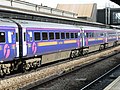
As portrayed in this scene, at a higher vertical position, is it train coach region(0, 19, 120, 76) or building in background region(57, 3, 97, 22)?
building in background region(57, 3, 97, 22)

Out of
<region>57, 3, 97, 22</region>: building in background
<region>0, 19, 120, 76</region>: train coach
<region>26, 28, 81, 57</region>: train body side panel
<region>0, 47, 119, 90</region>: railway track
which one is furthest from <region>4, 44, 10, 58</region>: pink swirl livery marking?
<region>57, 3, 97, 22</region>: building in background

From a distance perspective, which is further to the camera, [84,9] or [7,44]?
[84,9]

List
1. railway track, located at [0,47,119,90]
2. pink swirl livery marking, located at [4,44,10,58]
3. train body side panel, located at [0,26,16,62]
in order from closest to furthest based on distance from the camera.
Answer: railway track, located at [0,47,119,90]
train body side panel, located at [0,26,16,62]
pink swirl livery marking, located at [4,44,10,58]

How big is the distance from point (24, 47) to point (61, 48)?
5.90 m

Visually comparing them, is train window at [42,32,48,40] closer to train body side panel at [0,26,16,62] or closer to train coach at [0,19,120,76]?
train coach at [0,19,120,76]

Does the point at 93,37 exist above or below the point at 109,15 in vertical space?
below

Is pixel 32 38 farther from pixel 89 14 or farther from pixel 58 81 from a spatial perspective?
pixel 89 14

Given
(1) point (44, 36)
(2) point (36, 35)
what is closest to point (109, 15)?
(1) point (44, 36)

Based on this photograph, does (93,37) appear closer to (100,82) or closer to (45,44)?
(45,44)

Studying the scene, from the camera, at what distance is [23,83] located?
14000 mm

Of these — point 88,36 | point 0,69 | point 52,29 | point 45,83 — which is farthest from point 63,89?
point 88,36

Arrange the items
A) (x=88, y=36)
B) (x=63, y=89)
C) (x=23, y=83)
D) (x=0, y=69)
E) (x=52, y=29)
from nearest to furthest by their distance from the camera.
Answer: (x=63, y=89) → (x=23, y=83) → (x=0, y=69) → (x=52, y=29) → (x=88, y=36)

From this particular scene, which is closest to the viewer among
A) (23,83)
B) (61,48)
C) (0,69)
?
(23,83)

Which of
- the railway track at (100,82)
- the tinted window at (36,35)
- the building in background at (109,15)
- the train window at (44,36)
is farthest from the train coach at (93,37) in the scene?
the building in background at (109,15)
